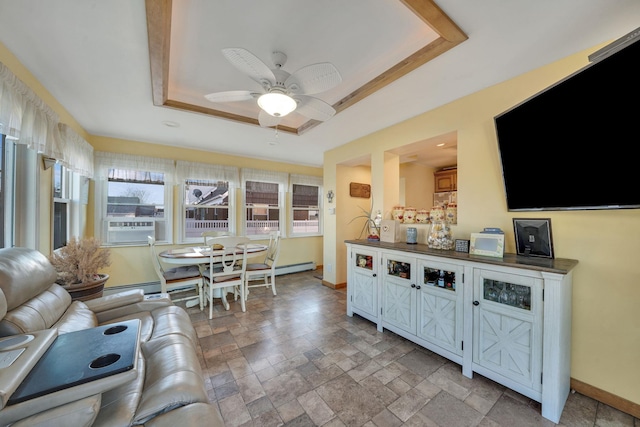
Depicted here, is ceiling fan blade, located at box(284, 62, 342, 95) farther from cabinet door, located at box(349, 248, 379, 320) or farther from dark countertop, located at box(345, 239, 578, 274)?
cabinet door, located at box(349, 248, 379, 320)

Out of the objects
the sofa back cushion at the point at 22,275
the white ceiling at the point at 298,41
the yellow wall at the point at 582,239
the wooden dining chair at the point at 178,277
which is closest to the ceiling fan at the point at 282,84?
the white ceiling at the point at 298,41

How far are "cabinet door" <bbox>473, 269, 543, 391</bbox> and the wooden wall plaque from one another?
2.60 m

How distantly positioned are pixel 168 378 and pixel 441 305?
2.02 metres

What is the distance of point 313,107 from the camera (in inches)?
82.4

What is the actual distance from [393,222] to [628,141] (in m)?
1.77

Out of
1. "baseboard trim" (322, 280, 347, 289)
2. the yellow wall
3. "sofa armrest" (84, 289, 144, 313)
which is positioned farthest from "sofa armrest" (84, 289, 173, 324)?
Answer: the yellow wall

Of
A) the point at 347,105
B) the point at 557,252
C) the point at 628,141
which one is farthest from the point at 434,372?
the point at 347,105

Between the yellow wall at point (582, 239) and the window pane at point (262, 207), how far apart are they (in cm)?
364

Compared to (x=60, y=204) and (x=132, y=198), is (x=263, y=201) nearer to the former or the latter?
(x=132, y=198)

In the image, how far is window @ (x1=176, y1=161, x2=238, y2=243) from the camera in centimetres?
415

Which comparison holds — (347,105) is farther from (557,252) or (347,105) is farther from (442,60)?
(557,252)

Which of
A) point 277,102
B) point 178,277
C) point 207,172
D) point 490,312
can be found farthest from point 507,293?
point 207,172

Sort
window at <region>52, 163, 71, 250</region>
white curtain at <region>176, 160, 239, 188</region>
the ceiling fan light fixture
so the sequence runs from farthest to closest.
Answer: white curtain at <region>176, 160, 239, 188</region> < window at <region>52, 163, 71, 250</region> < the ceiling fan light fixture

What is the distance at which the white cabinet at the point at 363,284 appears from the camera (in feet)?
8.80
